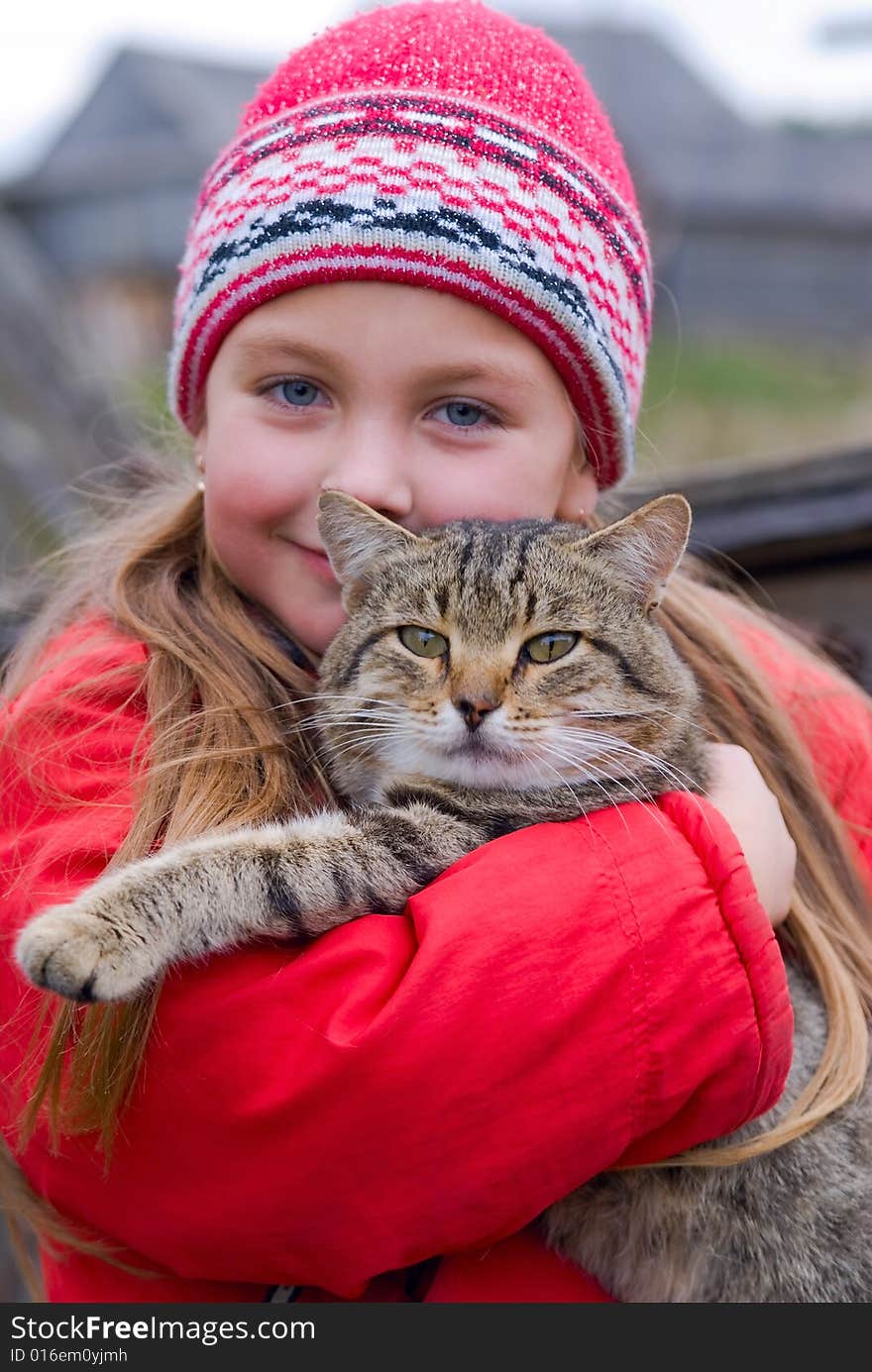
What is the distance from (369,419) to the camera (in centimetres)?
206

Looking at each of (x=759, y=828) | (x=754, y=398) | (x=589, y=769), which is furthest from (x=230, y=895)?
(x=754, y=398)

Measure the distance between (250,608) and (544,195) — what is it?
97cm

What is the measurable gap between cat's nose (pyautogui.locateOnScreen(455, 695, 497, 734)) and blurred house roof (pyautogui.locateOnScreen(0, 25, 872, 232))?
14.3 metres

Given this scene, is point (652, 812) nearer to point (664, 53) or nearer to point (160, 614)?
point (160, 614)

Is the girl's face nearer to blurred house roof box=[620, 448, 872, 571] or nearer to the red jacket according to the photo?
the red jacket

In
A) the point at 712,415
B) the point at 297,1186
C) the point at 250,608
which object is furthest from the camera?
the point at 712,415

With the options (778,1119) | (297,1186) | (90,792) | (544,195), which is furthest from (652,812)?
(544,195)

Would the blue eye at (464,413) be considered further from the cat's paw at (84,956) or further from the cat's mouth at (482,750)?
the cat's paw at (84,956)

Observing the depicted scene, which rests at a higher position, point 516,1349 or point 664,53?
point 664,53

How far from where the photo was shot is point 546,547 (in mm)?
2197

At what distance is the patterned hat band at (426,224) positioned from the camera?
1994 mm

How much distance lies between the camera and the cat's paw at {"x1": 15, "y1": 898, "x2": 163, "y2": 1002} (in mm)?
1582

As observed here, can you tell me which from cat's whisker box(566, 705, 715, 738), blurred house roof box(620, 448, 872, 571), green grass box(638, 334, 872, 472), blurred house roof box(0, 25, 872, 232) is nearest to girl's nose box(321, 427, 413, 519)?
cat's whisker box(566, 705, 715, 738)

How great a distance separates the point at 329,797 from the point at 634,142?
19285 mm
